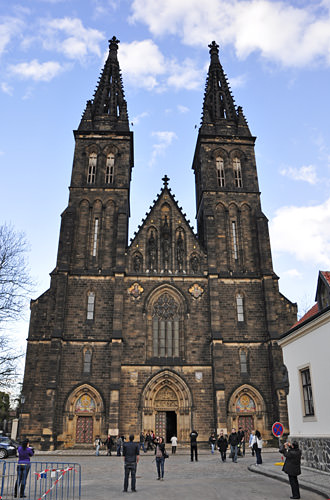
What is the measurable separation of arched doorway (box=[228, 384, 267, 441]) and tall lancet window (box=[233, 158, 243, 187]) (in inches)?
658

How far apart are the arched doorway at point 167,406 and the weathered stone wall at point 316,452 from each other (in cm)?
1347

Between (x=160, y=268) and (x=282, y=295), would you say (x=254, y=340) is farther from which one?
(x=160, y=268)

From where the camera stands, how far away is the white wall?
1460 centimetres

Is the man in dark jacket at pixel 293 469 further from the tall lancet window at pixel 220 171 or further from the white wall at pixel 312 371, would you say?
the tall lancet window at pixel 220 171

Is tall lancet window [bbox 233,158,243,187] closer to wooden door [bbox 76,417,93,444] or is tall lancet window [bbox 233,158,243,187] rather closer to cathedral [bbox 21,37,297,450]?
cathedral [bbox 21,37,297,450]

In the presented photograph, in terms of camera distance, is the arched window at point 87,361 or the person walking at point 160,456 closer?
the person walking at point 160,456

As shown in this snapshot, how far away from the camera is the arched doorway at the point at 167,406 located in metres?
29.0

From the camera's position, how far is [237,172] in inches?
1480

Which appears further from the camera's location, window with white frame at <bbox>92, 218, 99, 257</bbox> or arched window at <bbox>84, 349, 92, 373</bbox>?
window with white frame at <bbox>92, 218, 99, 257</bbox>

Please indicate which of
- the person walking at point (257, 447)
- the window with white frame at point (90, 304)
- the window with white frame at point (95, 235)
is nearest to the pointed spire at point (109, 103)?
the window with white frame at point (95, 235)

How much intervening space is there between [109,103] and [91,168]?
8164mm

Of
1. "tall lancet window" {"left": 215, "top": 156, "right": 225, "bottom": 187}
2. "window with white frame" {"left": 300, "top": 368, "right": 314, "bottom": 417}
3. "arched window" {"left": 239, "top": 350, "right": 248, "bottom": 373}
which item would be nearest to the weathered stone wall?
"window with white frame" {"left": 300, "top": 368, "right": 314, "bottom": 417}

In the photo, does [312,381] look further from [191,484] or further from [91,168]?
[91,168]

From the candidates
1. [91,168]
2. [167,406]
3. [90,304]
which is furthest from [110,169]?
[167,406]
